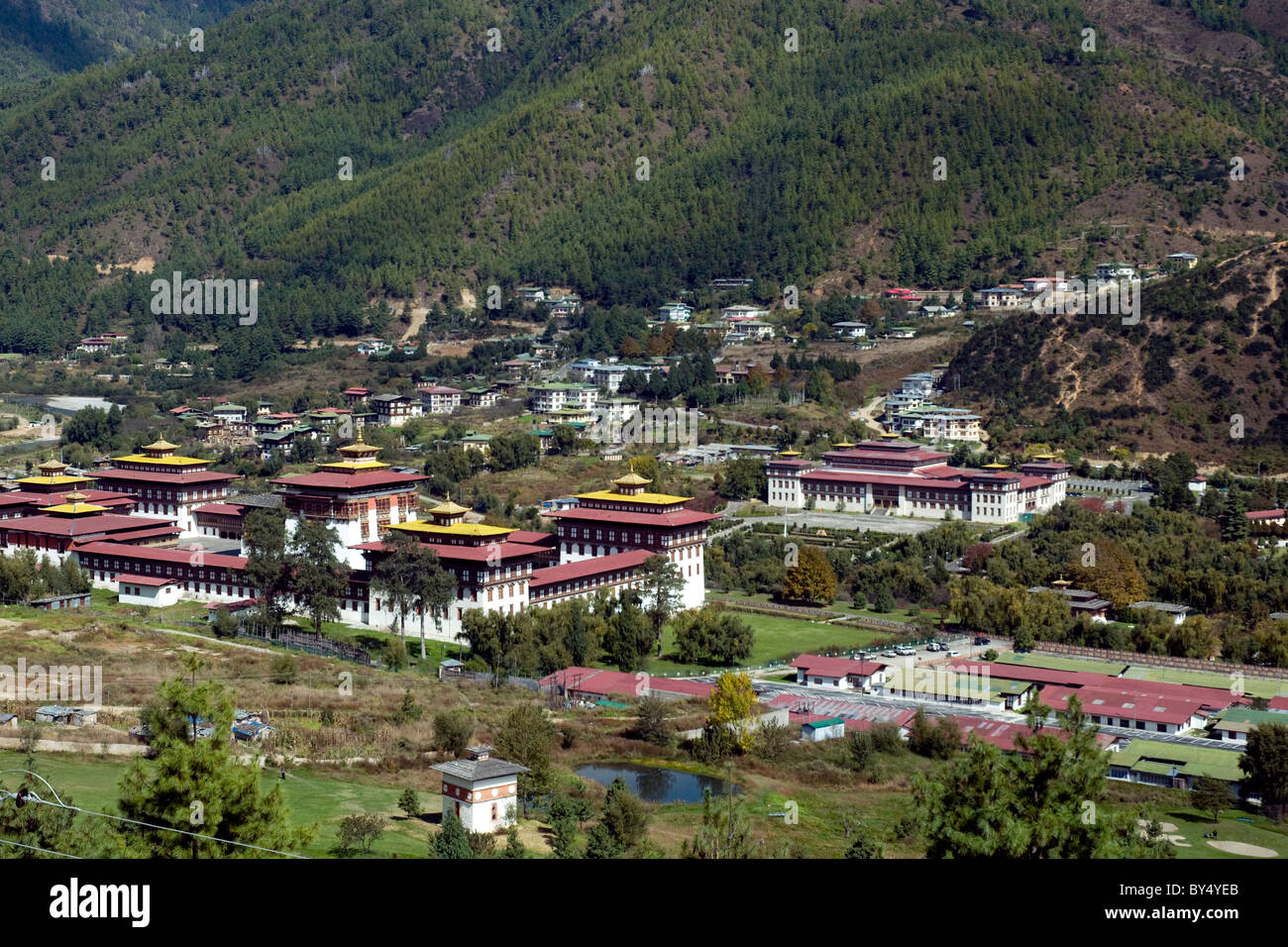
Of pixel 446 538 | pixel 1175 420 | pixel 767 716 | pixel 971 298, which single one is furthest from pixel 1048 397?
pixel 767 716

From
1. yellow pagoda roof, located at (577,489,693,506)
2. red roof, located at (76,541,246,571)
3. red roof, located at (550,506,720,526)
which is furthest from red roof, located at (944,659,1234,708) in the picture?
red roof, located at (76,541,246,571)

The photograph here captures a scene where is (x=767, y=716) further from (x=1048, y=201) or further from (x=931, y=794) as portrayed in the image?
(x=1048, y=201)

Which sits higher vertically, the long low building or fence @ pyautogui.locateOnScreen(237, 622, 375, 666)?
the long low building

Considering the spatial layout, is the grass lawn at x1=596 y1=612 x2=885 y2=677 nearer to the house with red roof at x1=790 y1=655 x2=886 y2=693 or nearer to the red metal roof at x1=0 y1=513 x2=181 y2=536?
the house with red roof at x1=790 y1=655 x2=886 y2=693

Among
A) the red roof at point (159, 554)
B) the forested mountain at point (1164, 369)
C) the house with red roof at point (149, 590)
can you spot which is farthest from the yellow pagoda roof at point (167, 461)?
the forested mountain at point (1164, 369)

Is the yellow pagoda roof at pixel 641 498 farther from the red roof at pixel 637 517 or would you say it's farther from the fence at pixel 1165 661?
the fence at pixel 1165 661

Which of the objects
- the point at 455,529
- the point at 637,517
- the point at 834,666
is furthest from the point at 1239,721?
the point at 455,529
